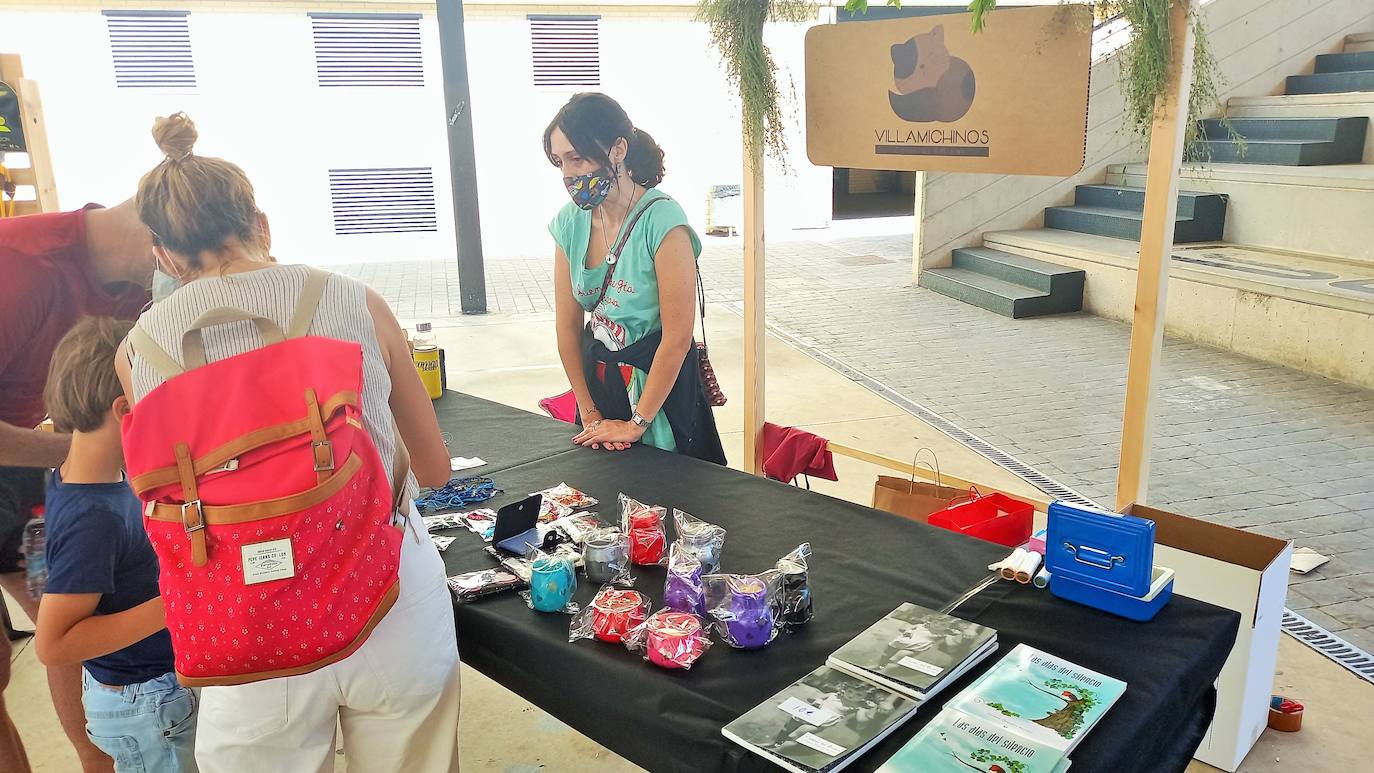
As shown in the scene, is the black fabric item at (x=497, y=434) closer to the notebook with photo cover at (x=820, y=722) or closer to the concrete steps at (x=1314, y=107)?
the notebook with photo cover at (x=820, y=722)

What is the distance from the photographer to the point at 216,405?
3.99ft

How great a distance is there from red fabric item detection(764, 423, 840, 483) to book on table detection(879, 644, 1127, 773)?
1429 mm

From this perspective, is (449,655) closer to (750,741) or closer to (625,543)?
(625,543)

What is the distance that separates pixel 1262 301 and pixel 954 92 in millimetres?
4480

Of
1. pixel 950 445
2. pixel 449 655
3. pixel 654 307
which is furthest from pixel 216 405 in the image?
pixel 950 445

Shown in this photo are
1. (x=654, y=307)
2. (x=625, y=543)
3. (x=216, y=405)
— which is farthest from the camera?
(x=654, y=307)

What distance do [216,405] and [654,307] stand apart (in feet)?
4.39

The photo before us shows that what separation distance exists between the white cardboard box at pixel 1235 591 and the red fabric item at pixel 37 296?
96.6 inches

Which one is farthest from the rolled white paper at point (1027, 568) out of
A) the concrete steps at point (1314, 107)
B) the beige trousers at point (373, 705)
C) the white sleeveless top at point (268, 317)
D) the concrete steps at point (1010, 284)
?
the concrete steps at point (1314, 107)

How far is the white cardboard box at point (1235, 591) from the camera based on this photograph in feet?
7.04

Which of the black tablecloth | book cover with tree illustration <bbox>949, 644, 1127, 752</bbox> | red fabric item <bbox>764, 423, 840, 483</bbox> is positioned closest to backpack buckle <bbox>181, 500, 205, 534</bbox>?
the black tablecloth

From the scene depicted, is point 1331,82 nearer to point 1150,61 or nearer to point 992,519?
point 1150,61

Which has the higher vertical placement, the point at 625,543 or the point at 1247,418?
the point at 625,543

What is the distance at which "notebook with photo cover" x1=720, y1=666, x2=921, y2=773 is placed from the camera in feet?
3.97
